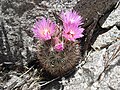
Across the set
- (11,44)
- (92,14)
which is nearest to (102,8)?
(92,14)

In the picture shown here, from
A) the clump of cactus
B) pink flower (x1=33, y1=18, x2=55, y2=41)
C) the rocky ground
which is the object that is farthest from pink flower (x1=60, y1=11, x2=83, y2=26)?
the rocky ground

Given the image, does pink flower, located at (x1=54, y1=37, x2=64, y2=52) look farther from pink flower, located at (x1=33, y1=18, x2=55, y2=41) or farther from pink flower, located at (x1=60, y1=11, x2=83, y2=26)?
pink flower, located at (x1=60, y1=11, x2=83, y2=26)

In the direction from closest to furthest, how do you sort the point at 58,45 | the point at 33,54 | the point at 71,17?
the point at 58,45, the point at 71,17, the point at 33,54

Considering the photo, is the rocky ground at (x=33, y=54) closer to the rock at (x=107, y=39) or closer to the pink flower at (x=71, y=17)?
the rock at (x=107, y=39)

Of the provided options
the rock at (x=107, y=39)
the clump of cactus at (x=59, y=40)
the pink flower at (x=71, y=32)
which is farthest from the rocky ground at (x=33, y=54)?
the pink flower at (x=71, y=32)

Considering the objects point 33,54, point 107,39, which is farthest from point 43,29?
point 107,39

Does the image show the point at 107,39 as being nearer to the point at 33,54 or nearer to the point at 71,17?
the point at 71,17
